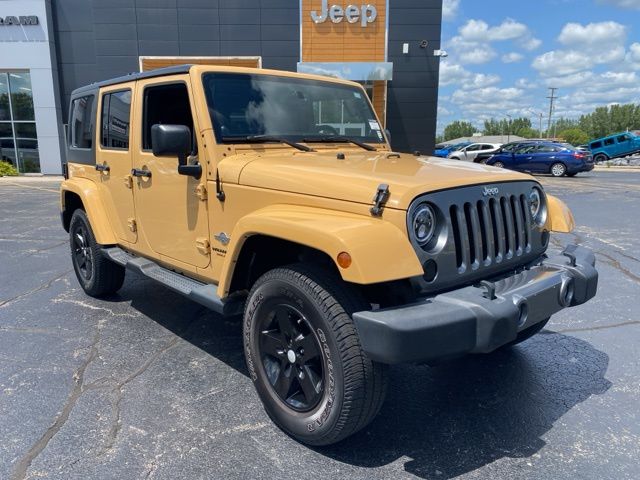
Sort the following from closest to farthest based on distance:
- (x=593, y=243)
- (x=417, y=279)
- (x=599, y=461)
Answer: (x=417, y=279) < (x=599, y=461) < (x=593, y=243)

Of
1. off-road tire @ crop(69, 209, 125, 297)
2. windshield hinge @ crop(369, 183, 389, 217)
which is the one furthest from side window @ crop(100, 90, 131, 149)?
windshield hinge @ crop(369, 183, 389, 217)

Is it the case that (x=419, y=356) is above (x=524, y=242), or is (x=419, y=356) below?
below

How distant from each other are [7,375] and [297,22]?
19914 mm

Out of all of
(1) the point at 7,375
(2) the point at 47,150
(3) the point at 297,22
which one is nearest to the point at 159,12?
(3) the point at 297,22

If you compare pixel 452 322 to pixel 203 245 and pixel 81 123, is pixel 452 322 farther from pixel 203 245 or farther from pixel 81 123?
pixel 81 123

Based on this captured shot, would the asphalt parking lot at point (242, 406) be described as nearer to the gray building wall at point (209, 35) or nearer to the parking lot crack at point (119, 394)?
the parking lot crack at point (119, 394)

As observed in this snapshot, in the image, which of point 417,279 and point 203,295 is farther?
point 203,295

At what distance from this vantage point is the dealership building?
20609mm

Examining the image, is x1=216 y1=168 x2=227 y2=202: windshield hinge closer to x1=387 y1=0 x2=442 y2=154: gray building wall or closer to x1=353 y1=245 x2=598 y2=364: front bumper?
x1=353 y1=245 x2=598 y2=364: front bumper

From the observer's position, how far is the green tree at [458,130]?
132 meters

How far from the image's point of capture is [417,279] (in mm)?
2402

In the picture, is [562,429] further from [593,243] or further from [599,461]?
[593,243]

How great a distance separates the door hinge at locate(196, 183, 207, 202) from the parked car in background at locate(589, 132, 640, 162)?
3697 cm

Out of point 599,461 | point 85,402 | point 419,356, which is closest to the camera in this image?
point 419,356
